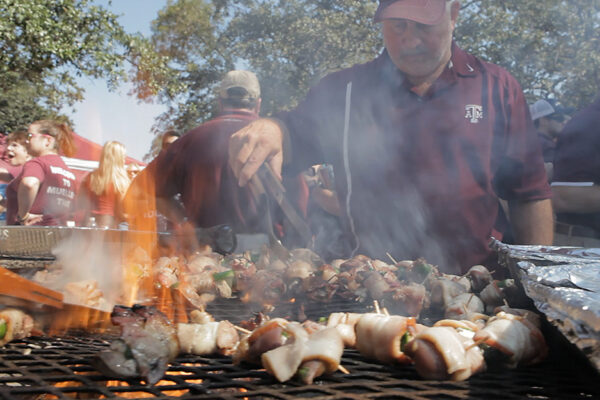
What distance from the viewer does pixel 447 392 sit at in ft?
4.25

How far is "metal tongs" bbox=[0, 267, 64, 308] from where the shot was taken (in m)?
1.68

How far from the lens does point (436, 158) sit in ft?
10.7

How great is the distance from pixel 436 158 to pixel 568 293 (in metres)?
1.82

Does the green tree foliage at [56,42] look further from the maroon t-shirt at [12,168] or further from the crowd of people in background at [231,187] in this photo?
the crowd of people in background at [231,187]

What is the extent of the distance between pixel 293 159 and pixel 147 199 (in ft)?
5.34

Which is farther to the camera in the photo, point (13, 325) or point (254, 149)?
point (254, 149)

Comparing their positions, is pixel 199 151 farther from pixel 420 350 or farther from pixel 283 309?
pixel 420 350

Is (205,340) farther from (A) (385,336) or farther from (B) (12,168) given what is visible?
(B) (12,168)

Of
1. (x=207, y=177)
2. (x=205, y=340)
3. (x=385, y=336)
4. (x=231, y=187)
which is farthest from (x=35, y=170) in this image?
(x=385, y=336)

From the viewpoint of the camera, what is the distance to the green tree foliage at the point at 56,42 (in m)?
10.7

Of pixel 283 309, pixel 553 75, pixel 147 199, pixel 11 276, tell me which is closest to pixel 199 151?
pixel 147 199

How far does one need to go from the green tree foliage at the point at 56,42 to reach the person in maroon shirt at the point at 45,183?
5.61 m

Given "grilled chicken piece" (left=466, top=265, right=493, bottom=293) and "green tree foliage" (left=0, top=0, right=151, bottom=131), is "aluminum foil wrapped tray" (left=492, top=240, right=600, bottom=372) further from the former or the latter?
"green tree foliage" (left=0, top=0, right=151, bottom=131)

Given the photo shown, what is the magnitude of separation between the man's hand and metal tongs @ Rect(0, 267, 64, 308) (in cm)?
122
